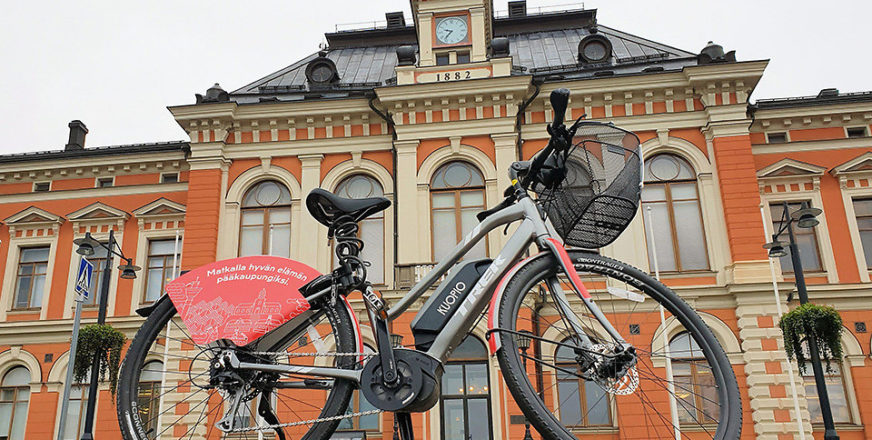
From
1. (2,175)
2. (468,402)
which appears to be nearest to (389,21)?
(2,175)

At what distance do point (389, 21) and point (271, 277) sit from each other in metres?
25.7

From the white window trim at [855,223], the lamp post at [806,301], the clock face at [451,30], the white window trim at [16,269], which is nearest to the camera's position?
the lamp post at [806,301]

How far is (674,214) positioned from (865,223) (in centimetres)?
539

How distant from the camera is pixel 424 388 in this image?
3689 millimetres

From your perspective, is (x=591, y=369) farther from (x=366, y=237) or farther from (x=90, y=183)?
(x=90, y=183)

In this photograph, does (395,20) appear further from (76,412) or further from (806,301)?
(806,301)

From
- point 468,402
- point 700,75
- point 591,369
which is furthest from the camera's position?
point 700,75

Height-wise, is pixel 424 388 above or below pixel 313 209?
below

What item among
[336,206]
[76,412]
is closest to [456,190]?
[76,412]

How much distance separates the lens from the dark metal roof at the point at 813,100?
19203mm

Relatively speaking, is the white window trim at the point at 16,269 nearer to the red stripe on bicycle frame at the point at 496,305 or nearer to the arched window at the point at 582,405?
the arched window at the point at 582,405

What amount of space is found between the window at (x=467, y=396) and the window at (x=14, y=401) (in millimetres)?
11946

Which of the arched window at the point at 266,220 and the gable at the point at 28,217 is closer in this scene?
the arched window at the point at 266,220

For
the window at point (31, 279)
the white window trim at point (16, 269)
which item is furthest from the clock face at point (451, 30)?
the window at point (31, 279)
